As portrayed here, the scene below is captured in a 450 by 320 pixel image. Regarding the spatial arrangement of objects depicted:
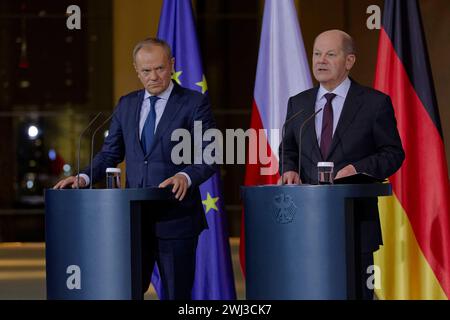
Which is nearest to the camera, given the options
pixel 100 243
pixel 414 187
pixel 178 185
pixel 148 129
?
pixel 100 243

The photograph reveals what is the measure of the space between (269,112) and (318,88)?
1.78 meters

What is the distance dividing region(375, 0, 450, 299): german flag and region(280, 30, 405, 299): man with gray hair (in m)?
1.53

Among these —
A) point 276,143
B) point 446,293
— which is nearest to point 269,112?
point 276,143

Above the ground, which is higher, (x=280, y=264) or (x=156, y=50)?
(x=156, y=50)

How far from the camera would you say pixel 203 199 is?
6105 mm

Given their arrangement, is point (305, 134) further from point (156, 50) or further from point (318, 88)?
point (156, 50)

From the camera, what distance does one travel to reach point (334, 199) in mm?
3736

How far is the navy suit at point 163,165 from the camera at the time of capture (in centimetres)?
425

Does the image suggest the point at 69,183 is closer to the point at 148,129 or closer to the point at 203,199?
the point at 148,129

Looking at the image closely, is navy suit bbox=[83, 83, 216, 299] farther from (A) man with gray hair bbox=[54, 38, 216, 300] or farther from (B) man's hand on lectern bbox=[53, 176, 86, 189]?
(B) man's hand on lectern bbox=[53, 176, 86, 189]

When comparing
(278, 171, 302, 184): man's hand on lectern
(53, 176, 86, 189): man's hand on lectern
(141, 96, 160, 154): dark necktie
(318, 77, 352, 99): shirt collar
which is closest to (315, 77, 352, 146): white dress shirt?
(318, 77, 352, 99): shirt collar

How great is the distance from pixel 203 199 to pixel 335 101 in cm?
196

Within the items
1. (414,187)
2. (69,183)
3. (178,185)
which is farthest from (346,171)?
(414,187)

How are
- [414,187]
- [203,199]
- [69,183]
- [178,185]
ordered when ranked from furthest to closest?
[203,199], [414,187], [69,183], [178,185]
